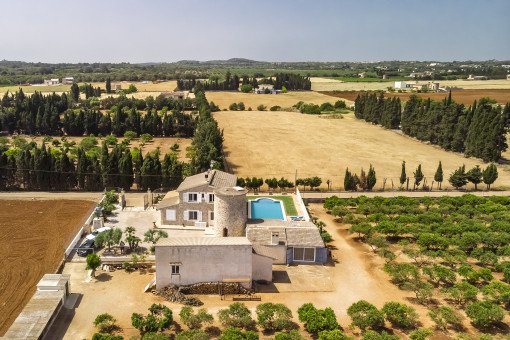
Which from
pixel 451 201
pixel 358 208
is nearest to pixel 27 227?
pixel 358 208

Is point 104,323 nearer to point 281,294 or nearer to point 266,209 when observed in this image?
point 281,294

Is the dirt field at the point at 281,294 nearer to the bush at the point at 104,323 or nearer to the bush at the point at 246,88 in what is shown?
the bush at the point at 104,323

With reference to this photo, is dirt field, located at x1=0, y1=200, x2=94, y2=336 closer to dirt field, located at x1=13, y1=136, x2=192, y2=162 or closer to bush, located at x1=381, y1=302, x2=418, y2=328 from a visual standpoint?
bush, located at x1=381, y1=302, x2=418, y2=328

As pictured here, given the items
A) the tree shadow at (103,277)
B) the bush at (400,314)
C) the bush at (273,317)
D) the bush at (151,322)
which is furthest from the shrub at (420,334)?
the tree shadow at (103,277)

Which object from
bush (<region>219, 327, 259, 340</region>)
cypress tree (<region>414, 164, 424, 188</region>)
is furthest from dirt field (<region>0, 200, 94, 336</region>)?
cypress tree (<region>414, 164, 424, 188</region>)

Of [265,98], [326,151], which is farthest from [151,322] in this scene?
[265,98]

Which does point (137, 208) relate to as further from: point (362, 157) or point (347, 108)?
point (347, 108)
